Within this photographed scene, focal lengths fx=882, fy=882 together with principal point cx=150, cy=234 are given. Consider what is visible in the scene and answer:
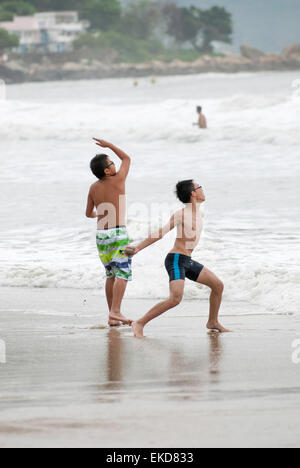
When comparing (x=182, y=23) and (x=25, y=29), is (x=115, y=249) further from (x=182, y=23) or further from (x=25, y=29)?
(x=182, y=23)

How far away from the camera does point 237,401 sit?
423 cm

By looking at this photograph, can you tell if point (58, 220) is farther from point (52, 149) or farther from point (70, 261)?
point (52, 149)

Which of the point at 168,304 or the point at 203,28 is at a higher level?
the point at 203,28

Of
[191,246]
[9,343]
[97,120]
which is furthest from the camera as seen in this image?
[97,120]

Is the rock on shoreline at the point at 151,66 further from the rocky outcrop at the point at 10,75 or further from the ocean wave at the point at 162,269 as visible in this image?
the ocean wave at the point at 162,269

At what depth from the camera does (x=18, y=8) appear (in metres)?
169

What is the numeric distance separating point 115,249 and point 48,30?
541ft

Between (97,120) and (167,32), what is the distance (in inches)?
5826

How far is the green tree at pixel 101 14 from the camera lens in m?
169

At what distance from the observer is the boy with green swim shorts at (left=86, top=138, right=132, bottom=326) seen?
6.76 meters

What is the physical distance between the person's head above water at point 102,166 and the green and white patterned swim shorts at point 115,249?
1.41 feet

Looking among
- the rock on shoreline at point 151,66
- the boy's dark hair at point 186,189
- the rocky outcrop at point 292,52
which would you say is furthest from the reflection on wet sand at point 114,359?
the rocky outcrop at point 292,52

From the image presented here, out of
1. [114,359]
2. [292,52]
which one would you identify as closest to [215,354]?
[114,359]
